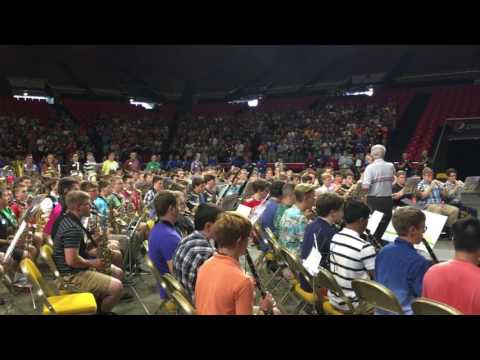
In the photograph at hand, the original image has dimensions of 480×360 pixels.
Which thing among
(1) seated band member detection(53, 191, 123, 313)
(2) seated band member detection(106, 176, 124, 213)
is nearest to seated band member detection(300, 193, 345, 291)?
(1) seated band member detection(53, 191, 123, 313)

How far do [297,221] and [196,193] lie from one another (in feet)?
10.9

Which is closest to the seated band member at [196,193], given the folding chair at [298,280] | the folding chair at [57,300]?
the folding chair at [298,280]

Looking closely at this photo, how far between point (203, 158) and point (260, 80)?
806cm

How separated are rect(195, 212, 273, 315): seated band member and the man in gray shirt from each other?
3.97 m

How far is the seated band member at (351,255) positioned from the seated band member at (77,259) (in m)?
2.06

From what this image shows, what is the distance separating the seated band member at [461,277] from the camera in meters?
2.39

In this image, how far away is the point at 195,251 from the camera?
10.3ft

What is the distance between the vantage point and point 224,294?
2.29 metres

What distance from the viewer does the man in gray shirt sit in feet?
20.0

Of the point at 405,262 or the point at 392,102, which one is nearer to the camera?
the point at 405,262

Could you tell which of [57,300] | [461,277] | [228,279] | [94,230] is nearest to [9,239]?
[94,230]
